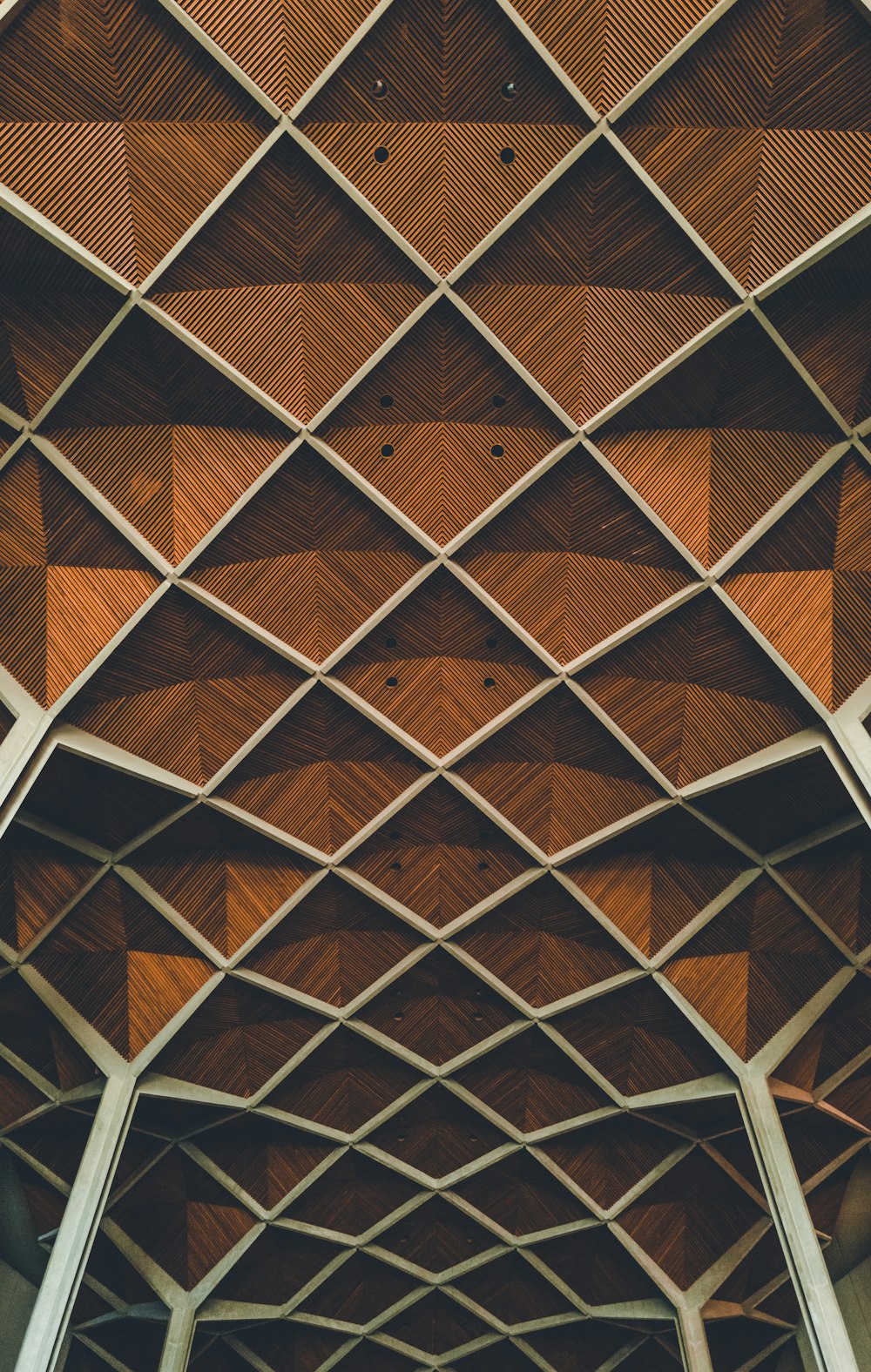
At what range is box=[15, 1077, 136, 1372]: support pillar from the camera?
64.4ft

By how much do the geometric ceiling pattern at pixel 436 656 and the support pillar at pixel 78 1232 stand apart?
0.11m

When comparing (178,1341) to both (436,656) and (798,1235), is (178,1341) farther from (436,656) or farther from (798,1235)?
(436,656)

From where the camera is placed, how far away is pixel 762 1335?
30.1 m

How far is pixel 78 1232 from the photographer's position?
70.0 ft

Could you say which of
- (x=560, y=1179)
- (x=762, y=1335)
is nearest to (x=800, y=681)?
(x=560, y=1179)

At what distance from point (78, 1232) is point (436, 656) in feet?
46.3

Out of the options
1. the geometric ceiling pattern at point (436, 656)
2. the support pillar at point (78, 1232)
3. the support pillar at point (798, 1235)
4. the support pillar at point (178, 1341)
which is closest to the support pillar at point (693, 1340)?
the geometric ceiling pattern at point (436, 656)

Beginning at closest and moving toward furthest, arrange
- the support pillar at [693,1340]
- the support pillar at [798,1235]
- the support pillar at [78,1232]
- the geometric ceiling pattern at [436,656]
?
the geometric ceiling pattern at [436,656], the support pillar at [78,1232], the support pillar at [798,1235], the support pillar at [693,1340]

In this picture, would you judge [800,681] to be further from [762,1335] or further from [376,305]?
[762,1335]

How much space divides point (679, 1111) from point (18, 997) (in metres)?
17.0

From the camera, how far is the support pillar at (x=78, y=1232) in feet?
64.4

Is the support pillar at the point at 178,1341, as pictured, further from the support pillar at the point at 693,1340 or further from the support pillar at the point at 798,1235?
the support pillar at the point at 798,1235

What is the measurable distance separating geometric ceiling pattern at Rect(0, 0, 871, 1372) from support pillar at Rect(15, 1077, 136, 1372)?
106 millimetres

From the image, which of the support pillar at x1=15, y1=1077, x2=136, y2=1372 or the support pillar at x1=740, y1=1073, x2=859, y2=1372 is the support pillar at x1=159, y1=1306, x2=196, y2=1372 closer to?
the support pillar at x1=15, y1=1077, x2=136, y2=1372
